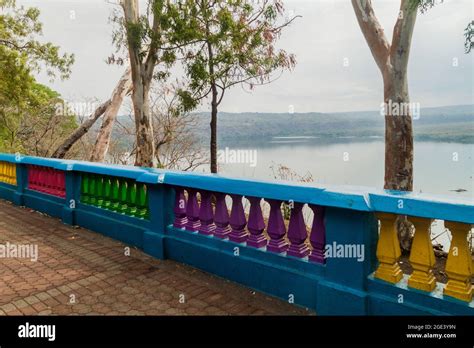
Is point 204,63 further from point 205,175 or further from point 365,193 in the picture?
point 365,193

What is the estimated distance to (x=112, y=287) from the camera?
390cm

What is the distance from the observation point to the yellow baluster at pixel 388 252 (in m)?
2.90

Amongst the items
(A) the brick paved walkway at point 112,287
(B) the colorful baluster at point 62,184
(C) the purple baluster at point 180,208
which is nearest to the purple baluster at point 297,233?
(A) the brick paved walkway at point 112,287

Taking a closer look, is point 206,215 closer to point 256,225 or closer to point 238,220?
point 238,220

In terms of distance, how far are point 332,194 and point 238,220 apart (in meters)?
1.21

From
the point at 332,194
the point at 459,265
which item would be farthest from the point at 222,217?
the point at 459,265

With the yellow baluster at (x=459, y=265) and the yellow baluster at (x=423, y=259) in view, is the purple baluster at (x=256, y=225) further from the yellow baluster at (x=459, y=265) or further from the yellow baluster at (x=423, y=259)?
the yellow baluster at (x=459, y=265)

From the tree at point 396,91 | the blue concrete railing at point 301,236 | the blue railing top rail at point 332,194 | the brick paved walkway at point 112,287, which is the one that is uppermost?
the tree at point 396,91

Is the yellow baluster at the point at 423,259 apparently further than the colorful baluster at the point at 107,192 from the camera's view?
No

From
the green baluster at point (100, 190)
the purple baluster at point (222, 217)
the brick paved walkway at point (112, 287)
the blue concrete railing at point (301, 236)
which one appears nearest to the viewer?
the blue concrete railing at point (301, 236)

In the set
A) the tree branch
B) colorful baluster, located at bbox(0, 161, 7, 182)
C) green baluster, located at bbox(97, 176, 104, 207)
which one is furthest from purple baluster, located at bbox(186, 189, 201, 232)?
colorful baluster, located at bbox(0, 161, 7, 182)

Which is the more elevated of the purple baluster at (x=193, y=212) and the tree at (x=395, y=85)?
the tree at (x=395, y=85)

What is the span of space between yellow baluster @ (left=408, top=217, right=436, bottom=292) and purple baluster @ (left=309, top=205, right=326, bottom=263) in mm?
714
